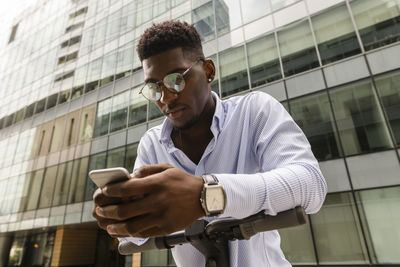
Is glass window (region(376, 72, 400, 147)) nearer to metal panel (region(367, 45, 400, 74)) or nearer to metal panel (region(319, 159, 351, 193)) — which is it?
metal panel (region(367, 45, 400, 74))

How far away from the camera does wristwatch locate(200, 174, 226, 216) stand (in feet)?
2.58

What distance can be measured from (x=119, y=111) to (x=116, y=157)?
10.2ft

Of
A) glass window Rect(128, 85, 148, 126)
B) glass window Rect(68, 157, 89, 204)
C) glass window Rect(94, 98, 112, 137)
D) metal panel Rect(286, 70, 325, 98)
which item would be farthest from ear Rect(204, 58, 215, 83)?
glass window Rect(68, 157, 89, 204)

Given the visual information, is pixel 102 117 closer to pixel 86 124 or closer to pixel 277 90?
pixel 86 124

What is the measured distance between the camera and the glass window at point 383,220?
7766mm

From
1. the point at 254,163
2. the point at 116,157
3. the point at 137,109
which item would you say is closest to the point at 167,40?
the point at 254,163

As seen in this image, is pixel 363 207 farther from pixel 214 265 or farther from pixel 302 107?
pixel 214 265

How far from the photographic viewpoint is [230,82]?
489 inches

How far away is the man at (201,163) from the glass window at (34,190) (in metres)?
21.0

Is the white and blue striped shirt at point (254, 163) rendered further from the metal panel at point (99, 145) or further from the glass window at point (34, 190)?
the glass window at point (34, 190)

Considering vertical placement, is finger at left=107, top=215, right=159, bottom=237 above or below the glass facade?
below

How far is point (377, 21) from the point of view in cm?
970

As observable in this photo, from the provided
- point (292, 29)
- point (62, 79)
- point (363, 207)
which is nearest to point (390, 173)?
point (363, 207)

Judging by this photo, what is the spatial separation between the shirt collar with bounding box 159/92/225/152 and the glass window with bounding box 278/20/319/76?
10161mm
